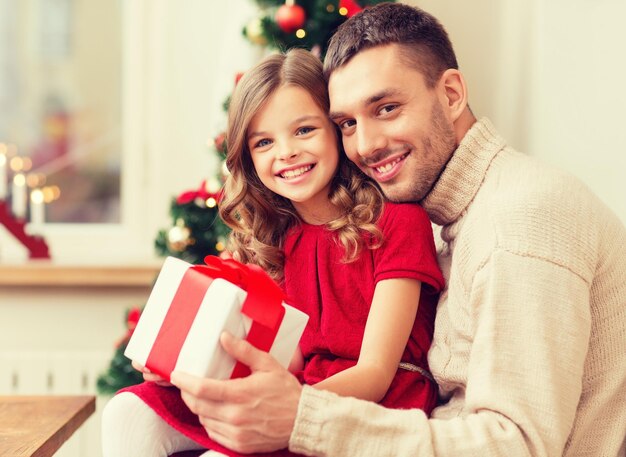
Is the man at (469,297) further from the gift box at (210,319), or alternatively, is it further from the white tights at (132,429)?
the white tights at (132,429)

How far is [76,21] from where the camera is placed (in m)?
2.99

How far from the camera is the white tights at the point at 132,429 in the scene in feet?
4.35

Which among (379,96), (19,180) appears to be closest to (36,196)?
(19,180)

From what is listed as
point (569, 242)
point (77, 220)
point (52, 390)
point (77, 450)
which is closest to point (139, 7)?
point (77, 220)

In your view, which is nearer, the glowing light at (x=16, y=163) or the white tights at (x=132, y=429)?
the white tights at (x=132, y=429)

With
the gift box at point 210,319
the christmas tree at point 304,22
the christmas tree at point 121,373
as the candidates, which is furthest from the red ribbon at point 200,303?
the christmas tree at point 121,373

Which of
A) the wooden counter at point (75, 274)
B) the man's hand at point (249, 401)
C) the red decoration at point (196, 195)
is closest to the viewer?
the man's hand at point (249, 401)

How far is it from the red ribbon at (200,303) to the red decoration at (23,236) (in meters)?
1.74

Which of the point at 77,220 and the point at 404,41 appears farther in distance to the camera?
the point at 77,220

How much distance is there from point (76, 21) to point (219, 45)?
0.59m

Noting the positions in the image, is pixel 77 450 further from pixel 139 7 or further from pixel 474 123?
pixel 474 123

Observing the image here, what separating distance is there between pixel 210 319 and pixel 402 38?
27.8 inches

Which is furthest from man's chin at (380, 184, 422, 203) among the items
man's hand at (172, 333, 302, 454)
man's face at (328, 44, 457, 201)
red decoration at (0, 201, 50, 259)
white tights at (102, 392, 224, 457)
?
red decoration at (0, 201, 50, 259)

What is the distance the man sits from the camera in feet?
3.81
